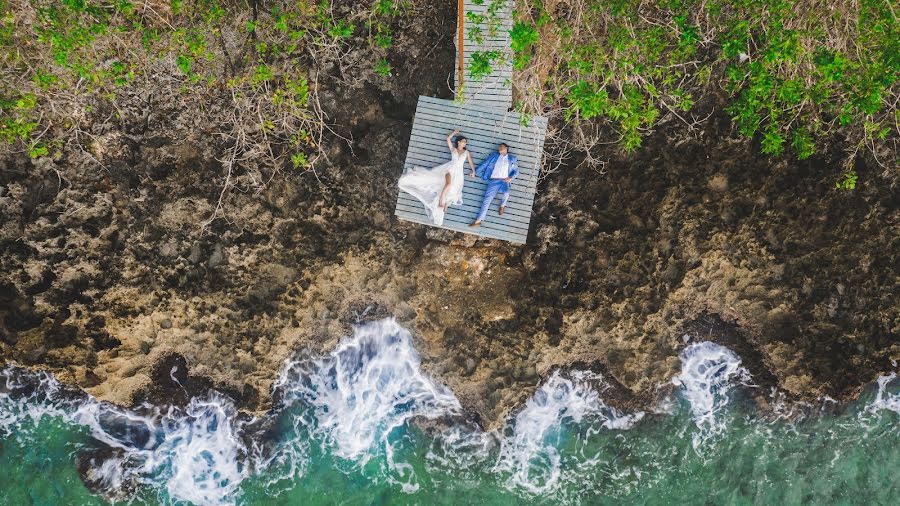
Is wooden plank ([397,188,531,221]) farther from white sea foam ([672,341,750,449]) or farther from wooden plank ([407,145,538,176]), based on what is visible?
white sea foam ([672,341,750,449])

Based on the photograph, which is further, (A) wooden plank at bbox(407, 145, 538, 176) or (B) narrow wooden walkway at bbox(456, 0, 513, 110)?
(A) wooden plank at bbox(407, 145, 538, 176)

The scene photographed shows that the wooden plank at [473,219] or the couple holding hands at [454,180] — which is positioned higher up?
the couple holding hands at [454,180]

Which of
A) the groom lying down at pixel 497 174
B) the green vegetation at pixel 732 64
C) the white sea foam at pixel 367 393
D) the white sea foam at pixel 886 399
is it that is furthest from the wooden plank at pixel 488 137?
the white sea foam at pixel 886 399

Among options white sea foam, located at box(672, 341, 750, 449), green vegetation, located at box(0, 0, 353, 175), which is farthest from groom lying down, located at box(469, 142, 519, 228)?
white sea foam, located at box(672, 341, 750, 449)

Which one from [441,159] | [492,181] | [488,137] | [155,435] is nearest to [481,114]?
[488,137]

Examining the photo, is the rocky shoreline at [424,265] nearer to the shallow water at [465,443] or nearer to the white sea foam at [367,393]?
the white sea foam at [367,393]

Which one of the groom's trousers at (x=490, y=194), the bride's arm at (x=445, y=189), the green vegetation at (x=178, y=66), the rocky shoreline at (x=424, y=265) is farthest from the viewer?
→ the rocky shoreline at (x=424, y=265)

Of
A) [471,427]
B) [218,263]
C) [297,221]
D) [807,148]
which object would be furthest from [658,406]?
[218,263]
